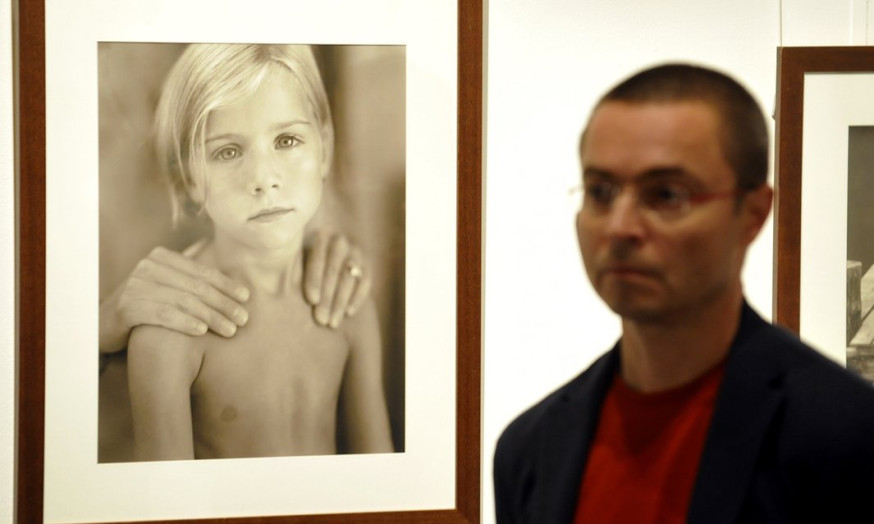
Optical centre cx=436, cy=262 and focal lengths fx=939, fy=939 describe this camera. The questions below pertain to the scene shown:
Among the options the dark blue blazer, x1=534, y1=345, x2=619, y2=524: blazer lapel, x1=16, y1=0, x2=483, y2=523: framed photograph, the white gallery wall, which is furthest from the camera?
the white gallery wall

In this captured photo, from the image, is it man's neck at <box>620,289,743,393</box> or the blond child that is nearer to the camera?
man's neck at <box>620,289,743,393</box>

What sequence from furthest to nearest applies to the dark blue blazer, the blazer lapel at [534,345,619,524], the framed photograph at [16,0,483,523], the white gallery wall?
the white gallery wall, the framed photograph at [16,0,483,523], the blazer lapel at [534,345,619,524], the dark blue blazer

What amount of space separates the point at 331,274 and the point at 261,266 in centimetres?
11

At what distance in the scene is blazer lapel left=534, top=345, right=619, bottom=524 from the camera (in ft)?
2.80

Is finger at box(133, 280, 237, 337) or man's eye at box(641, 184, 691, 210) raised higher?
man's eye at box(641, 184, 691, 210)

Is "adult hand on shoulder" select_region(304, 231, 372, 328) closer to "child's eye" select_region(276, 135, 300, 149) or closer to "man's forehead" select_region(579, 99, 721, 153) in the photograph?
"child's eye" select_region(276, 135, 300, 149)

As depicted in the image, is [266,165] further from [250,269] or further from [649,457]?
[649,457]

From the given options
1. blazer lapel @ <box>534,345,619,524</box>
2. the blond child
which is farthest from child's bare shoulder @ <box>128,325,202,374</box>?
blazer lapel @ <box>534,345,619,524</box>

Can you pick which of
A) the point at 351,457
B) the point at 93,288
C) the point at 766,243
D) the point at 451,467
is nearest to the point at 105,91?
the point at 93,288

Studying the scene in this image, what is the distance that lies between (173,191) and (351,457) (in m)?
0.51

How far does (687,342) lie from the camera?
0.79 metres

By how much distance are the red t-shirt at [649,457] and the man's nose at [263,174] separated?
31.4 inches

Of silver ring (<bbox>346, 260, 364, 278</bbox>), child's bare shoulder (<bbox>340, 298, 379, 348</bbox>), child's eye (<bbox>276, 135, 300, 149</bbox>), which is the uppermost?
child's eye (<bbox>276, 135, 300, 149</bbox>)

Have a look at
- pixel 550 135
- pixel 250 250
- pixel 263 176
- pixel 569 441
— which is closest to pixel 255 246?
pixel 250 250
